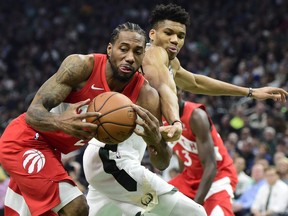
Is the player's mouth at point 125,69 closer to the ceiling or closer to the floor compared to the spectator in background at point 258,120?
closer to the ceiling

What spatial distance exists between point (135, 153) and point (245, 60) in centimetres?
1126

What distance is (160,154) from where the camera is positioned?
5484mm

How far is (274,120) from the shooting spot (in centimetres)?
1251

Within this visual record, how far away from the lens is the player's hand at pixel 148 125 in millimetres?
4758

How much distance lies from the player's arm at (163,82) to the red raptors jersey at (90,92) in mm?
232

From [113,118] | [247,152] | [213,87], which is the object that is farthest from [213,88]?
[247,152]

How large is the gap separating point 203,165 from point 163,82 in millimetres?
1494

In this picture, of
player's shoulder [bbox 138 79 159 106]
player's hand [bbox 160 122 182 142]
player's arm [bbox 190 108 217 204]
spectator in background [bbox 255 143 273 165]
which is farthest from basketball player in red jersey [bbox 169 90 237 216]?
spectator in background [bbox 255 143 273 165]

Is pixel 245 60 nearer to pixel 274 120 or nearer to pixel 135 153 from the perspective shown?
pixel 274 120

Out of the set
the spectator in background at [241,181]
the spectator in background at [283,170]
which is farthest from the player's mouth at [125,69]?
the spectator in background at [241,181]

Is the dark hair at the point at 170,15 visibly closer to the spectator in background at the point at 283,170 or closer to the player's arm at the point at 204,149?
the player's arm at the point at 204,149

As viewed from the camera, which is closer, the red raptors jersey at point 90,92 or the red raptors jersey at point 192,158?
the red raptors jersey at point 90,92

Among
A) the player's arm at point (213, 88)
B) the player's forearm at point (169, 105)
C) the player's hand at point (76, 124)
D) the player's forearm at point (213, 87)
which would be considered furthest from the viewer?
the player's forearm at point (213, 87)

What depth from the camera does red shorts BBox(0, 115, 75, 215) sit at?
209 inches
